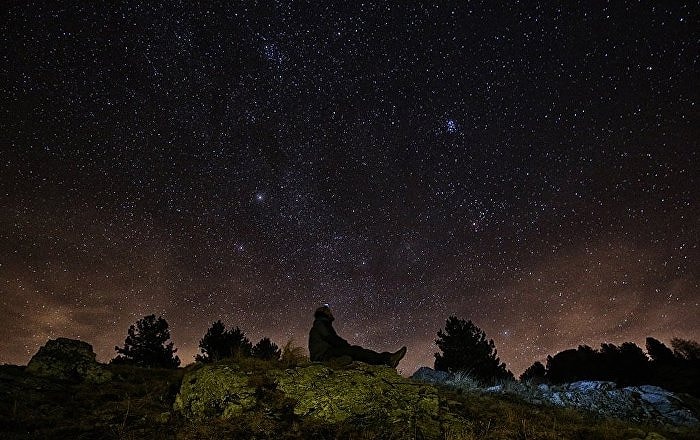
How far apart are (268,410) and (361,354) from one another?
3939 mm

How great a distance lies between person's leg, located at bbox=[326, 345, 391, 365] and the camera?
9.97 metres

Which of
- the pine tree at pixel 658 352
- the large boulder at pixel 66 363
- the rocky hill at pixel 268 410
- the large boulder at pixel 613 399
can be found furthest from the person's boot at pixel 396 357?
the pine tree at pixel 658 352

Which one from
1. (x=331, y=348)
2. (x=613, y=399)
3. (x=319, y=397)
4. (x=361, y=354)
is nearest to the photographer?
(x=319, y=397)

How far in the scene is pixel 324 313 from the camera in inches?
464

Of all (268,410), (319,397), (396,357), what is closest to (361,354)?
(396,357)

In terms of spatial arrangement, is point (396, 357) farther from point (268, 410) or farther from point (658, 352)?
point (658, 352)

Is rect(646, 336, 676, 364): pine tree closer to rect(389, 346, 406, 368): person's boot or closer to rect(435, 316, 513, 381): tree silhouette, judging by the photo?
rect(435, 316, 513, 381): tree silhouette

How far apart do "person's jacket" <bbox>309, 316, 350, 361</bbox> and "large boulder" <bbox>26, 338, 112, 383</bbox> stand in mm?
5412

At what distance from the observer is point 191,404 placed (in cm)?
700

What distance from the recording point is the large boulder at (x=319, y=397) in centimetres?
656

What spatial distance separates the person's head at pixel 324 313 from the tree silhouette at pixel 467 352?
17655 millimetres

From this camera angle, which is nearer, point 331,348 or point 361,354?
point 361,354

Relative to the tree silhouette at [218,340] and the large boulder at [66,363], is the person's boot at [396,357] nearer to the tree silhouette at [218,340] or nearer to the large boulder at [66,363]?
the large boulder at [66,363]

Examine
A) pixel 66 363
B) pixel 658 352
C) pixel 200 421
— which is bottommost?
pixel 200 421
